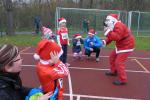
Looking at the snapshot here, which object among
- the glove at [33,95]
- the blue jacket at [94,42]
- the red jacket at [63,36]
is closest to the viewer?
the glove at [33,95]

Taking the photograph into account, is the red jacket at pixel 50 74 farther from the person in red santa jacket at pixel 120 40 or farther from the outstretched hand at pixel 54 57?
the person in red santa jacket at pixel 120 40

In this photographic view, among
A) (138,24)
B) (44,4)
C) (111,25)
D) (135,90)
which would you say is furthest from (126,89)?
(44,4)

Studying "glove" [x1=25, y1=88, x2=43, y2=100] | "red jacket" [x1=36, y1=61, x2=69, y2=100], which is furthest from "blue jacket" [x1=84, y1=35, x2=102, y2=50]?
"glove" [x1=25, y1=88, x2=43, y2=100]

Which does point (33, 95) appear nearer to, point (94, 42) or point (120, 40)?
point (120, 40)

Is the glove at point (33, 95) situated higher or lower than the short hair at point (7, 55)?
lower

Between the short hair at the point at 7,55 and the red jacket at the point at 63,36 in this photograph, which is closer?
the short hair at the point at 7,55

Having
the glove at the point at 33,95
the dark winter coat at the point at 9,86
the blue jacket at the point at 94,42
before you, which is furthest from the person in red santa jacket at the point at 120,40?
the dark winter coat at the point at 9,86

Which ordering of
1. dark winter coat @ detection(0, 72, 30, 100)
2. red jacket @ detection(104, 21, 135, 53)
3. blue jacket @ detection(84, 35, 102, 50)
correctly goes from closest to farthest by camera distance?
dark winter coat @ detection(0, 72, 30, 100)
red jacket @ detection(104, 21, 135, 53)
blue jacket @ detection(84, 35, 102, 50)

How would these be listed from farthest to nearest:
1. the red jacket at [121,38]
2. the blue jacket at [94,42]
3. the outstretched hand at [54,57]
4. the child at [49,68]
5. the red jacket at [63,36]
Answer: the blue jacket at [94,42]
the red jacket at [63,36]
the red jacket at [121,38]
the child at [49,68]
the outstretched hand at [54,57]

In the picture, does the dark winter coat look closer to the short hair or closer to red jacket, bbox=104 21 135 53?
the short hair

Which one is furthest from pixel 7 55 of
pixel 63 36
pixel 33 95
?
pixel 63 36

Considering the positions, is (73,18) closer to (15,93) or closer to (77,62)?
(77,62)

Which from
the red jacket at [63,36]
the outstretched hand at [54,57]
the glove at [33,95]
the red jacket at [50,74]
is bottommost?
the red jacket at [63,36]

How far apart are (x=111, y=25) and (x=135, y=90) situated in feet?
5.85
